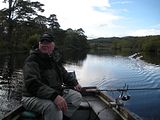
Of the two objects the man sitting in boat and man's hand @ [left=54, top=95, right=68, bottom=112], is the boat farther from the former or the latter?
man's hand @ [left=54, top=95, right=68, bottom=112]

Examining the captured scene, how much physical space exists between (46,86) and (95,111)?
12.4ft

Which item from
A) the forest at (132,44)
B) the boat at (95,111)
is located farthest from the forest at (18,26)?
the forest at (132,44)

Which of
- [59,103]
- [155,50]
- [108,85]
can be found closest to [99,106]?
[59,103]

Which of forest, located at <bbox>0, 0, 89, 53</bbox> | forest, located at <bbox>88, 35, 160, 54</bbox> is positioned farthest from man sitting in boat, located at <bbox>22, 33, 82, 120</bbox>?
forest, located at <bbox>88, 35, 160, 54</bbox>

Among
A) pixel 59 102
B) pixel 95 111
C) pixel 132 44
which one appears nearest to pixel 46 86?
pixel 59 102

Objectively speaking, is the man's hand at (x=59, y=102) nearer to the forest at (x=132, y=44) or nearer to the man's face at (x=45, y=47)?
the man's face at (x=45, y=47)

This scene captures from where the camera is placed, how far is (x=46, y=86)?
5062mm

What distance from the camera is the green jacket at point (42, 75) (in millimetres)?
5047

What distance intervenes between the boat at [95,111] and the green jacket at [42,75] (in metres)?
0.64

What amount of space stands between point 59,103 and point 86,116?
190cm

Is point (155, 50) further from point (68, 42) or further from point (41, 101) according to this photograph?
point (41, 101)

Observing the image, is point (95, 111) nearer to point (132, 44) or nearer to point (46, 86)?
point (46, 86)

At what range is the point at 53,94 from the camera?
501cm

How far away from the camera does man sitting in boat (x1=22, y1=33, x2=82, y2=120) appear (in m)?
5.05
